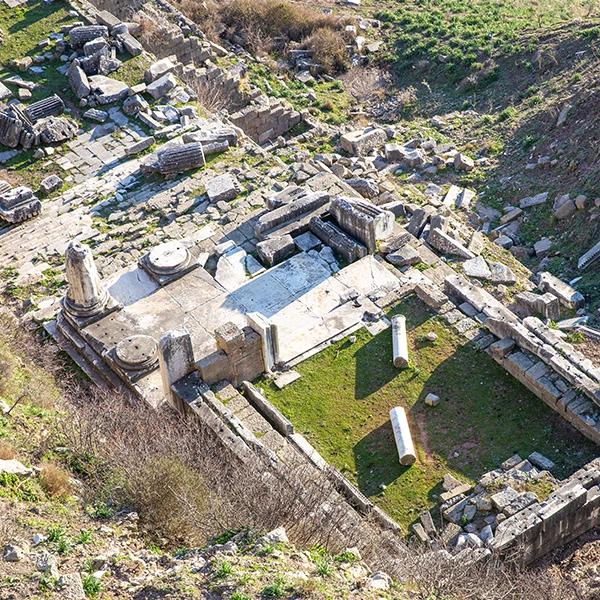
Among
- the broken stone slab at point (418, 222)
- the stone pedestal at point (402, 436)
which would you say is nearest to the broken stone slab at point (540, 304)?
the broken stone slab at point (418, 222)

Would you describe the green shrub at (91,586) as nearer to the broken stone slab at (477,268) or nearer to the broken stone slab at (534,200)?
the broken stone slab at (477,268)

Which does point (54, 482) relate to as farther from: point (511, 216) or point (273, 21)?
point (273, 21)

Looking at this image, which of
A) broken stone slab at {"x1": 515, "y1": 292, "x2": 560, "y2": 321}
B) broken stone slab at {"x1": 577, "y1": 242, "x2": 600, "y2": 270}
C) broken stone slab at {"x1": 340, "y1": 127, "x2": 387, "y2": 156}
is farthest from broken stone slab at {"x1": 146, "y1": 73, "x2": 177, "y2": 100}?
broken stone slab at {"x1": 577, "y1": 242, "x2": 600, "y2": 270}

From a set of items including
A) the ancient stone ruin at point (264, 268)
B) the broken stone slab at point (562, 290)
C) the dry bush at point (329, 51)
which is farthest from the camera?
the dry bush at point (329, 51)

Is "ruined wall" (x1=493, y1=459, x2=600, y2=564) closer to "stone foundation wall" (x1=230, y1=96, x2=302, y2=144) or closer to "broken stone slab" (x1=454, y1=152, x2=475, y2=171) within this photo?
"broken stone slab" (x1=454, y1=152, x2=475, y2=171)

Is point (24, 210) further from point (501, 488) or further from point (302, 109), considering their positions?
point (501, 488)

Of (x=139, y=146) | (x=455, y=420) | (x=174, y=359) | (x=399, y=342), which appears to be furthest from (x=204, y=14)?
(x=455, y=420)
